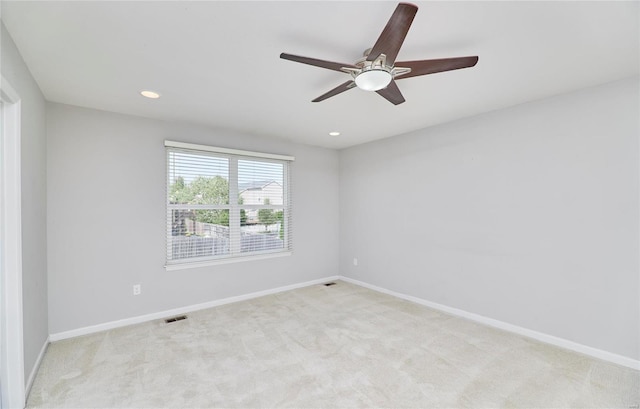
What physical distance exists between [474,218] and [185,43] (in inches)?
130

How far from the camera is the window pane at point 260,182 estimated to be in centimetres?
414

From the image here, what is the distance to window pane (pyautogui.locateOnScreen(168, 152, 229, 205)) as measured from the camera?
141 inches

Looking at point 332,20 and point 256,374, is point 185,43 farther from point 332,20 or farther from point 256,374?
point 256,374

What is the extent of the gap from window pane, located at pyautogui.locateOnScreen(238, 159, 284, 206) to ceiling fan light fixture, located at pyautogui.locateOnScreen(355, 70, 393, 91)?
2645mm

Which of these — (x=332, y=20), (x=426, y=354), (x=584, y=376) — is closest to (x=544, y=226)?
(x=584, y=376)

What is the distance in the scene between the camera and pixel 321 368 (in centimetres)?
234

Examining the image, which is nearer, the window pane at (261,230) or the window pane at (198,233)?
the window pane at (198,233)

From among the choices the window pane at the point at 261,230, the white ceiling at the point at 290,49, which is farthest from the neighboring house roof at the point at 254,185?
the white ceiling at the point at 290,49

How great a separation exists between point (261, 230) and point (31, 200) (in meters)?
2.55

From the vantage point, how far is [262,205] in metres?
4.34

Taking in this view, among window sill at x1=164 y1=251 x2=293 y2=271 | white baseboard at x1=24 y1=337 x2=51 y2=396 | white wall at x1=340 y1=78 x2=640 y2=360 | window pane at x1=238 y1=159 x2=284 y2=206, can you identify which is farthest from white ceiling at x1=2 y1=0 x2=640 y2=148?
white baseboard at x1=24 y1=337 x2=51 y2=396

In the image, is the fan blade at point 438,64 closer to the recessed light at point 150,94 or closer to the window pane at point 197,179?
the recessed light at point 150,94

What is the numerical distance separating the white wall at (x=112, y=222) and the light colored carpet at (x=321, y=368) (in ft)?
1.24

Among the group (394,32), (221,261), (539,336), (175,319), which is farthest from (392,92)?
(175,319)
